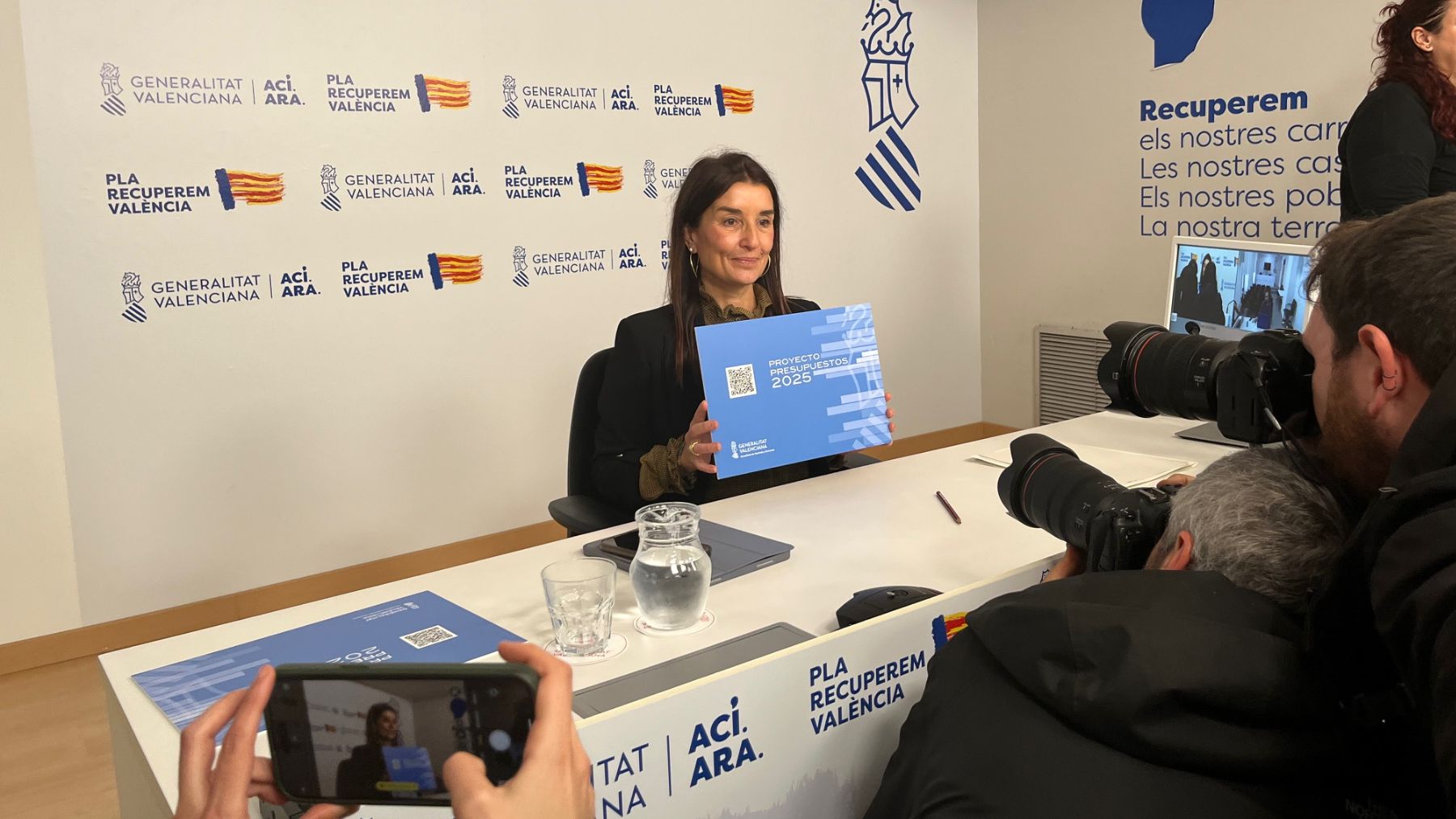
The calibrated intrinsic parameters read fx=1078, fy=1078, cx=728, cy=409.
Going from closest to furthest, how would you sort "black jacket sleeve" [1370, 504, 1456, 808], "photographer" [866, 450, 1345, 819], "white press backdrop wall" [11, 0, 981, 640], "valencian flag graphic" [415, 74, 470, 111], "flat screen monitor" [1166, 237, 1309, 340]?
"black jacket sleeve" [1370, 504, 1456, 808] → "photographer" [866, 450, 1345, 819] → "flat screen monitor" [1166, 237, 1309, 340] → "white press backdrop wall" [11, 0, 981, 640] → "valencian flag graphic" [415, 74, 470, 111]

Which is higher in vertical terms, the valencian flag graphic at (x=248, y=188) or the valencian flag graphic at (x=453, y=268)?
the valencian flag graphic at (x=248, y=188)

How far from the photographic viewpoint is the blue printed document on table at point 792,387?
1895mm

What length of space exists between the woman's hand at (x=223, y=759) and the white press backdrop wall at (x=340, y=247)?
2766mm

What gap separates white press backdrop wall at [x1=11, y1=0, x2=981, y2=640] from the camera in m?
3.01

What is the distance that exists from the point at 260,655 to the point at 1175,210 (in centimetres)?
388

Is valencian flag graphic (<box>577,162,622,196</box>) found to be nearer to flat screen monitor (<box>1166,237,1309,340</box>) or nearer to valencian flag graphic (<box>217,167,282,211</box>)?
valencian flag graphic (<box>217,167,282,211</box>)

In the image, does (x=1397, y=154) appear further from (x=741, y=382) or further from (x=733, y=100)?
(x=733, y=100)

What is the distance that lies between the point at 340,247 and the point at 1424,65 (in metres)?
2.98

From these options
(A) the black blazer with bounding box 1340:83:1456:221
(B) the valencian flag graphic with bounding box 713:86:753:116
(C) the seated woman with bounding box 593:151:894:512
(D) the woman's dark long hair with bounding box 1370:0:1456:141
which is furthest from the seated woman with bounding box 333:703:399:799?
(B) the valencian flag graphic with bounding box 713:86:753:116

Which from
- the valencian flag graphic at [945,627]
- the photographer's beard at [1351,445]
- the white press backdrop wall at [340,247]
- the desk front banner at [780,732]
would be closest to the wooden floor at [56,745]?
the white press backdrop wall at [340,247]

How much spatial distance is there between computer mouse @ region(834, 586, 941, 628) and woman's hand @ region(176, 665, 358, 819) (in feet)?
2.62

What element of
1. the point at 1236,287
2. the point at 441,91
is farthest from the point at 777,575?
the point at 441,91

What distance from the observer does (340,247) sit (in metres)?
3.36

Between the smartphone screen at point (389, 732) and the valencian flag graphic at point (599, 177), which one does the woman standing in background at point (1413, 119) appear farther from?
the smartphone screen at point (389, 732)
